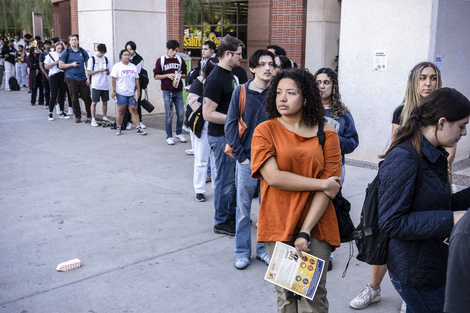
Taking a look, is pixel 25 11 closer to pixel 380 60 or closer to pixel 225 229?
pixel 380 60

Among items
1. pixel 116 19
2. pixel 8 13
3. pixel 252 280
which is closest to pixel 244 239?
pixel 252 280

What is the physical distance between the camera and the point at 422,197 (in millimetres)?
2434

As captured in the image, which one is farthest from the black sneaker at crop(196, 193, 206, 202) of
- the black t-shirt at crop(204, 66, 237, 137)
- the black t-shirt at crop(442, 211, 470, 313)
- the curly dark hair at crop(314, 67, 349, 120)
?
the black t-shirt at crop(442, 211, 470, 313)

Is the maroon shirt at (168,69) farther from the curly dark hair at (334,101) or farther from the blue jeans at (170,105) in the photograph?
the curly dark hair at (334,101)

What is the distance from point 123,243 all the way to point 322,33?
11.4 m

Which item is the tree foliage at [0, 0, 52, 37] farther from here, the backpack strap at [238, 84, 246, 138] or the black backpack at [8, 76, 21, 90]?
the backpack strap at [238, 84, 246, 138]

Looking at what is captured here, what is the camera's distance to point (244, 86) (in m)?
4.55

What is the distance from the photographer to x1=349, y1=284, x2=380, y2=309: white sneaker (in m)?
3.93

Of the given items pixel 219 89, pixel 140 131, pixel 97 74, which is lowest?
pixel 140 131

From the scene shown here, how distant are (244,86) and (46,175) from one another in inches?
179

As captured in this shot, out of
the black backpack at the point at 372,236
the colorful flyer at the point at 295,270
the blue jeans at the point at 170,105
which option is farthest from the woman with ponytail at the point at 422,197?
the blue jeans at the point at 170,105

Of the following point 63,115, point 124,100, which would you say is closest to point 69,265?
point 124,100

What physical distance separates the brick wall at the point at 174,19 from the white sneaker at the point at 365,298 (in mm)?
11933

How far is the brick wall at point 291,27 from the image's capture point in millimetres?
13328
